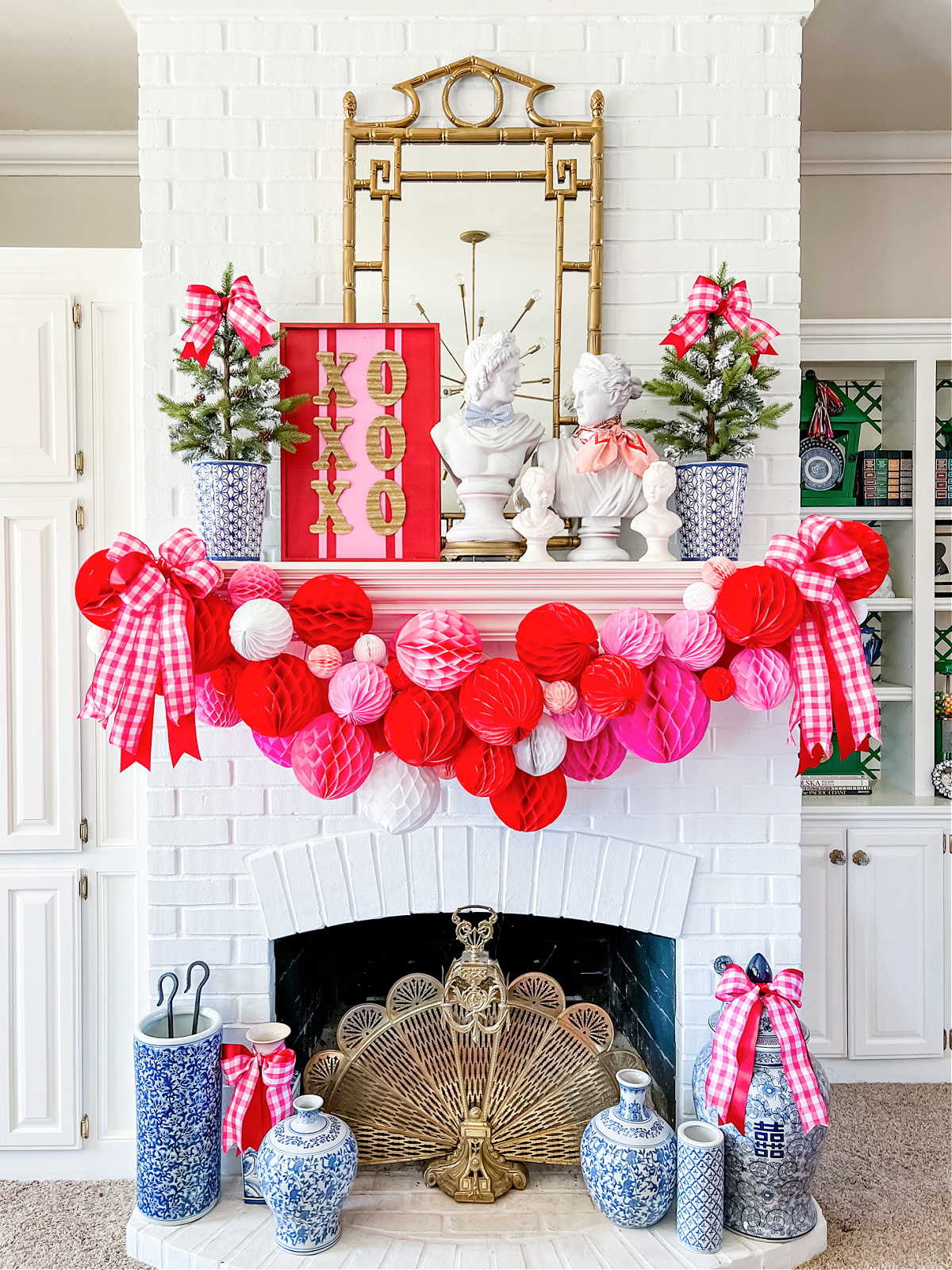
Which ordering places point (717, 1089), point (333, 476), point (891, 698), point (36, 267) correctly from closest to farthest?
point (717, 1089) < point (333, 476) < point (36, 267) < point (891, 698)

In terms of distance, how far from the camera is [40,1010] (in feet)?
6.85

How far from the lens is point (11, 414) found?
207 cm

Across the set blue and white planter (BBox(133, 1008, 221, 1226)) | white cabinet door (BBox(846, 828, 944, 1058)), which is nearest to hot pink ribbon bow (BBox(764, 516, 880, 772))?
white cabinet door (BBox(846, 828, 944, 1058))

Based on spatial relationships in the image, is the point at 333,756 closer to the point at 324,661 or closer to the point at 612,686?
the point at 324,661

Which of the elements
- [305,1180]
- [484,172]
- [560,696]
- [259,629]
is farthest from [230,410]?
[305,1180]

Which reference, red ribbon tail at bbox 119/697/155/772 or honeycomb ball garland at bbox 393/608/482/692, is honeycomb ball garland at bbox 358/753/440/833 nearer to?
honeycomb ball garland at bbox 393/608/482/692

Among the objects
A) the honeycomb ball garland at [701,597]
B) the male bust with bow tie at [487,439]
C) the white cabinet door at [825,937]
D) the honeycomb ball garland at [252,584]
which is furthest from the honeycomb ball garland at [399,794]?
the white cabinet door at [825,937]

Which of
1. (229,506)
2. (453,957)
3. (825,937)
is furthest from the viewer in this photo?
(825,937)

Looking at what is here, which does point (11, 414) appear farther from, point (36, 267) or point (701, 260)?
point (701, 260)

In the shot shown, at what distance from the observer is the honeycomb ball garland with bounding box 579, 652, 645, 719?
1.56 meters

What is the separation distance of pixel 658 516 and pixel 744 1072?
1040 mm

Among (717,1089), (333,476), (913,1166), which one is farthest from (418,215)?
(913,1166)

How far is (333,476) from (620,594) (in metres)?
0.62

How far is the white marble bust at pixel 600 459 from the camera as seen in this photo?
1.75m
